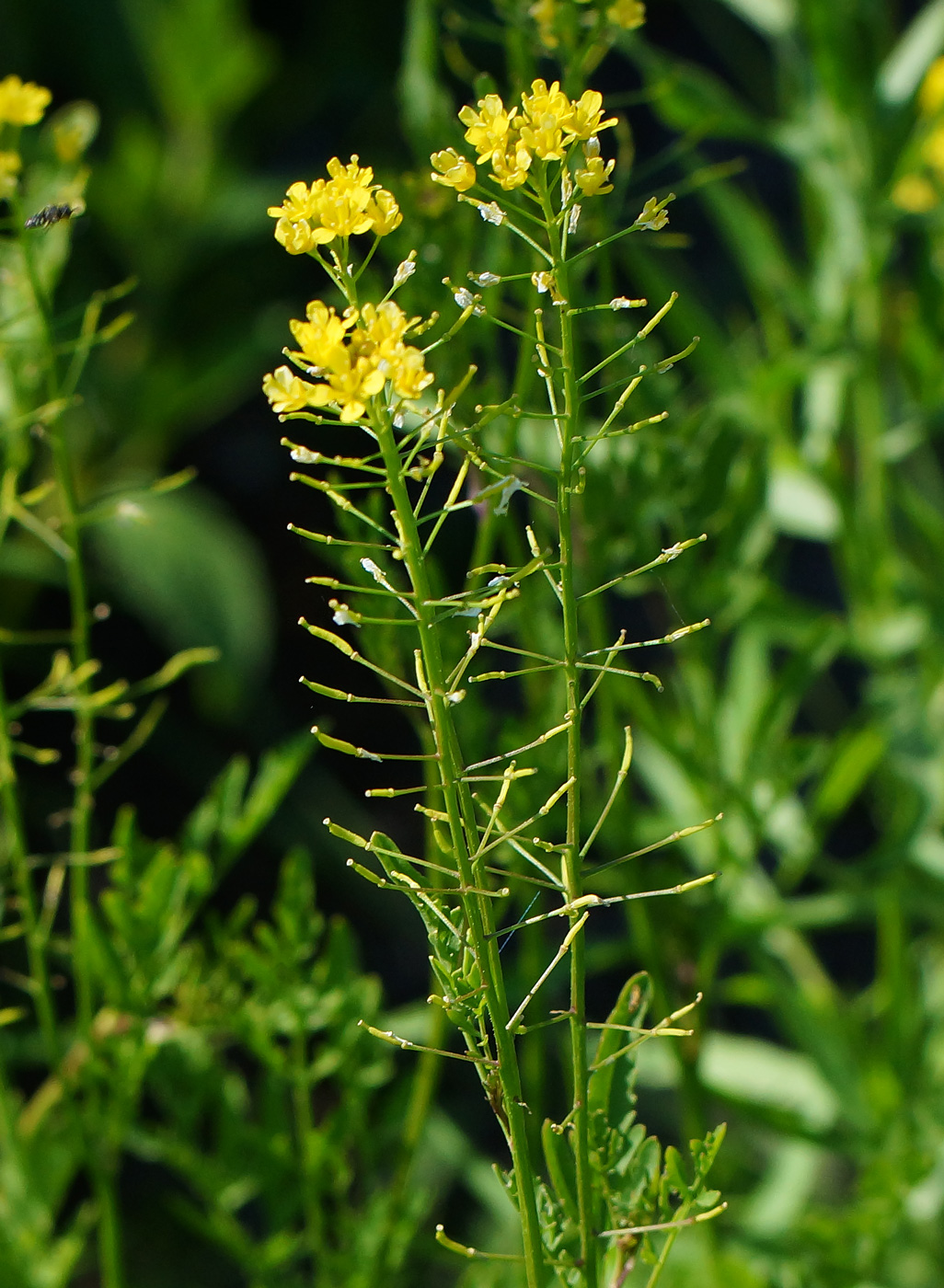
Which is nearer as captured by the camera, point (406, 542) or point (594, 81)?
point (406, 542)

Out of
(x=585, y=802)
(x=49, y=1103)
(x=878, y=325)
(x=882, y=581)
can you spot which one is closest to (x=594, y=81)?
(x=878, y=325)

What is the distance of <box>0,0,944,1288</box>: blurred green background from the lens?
0.59m

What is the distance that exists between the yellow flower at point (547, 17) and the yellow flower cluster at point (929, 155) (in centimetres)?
36

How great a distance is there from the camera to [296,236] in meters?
0.26

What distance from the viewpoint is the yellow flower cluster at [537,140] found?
10.2 inches

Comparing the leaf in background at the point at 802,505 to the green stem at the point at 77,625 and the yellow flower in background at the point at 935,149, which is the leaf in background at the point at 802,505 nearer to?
the yellow flower in background at the point at 935,149

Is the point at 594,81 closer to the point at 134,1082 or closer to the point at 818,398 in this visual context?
the point at 818,398

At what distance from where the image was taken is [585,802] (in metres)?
0.55

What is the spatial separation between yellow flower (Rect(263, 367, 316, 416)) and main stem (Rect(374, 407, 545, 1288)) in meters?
0.02

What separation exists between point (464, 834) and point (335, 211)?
133 millimetres

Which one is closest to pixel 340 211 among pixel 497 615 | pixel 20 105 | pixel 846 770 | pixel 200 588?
pixel 497 615

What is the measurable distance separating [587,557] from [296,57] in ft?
3.48

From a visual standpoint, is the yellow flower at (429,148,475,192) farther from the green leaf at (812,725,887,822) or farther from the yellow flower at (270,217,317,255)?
the green leaf at (812,725,887,822)

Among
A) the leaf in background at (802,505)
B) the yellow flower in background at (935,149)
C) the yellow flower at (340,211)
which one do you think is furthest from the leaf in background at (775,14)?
the yellow flower at (340,211)
